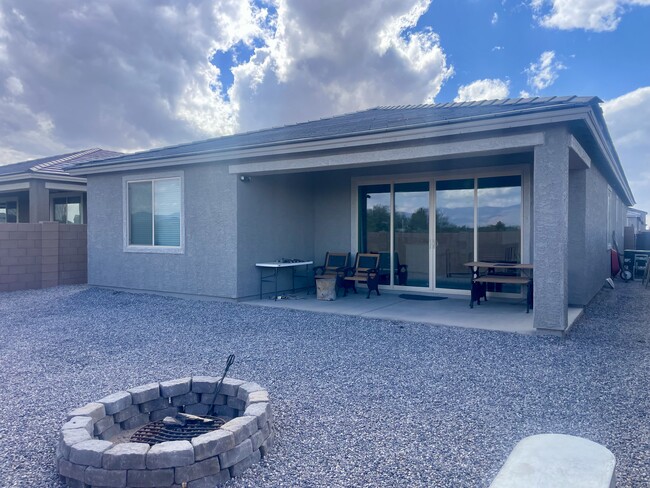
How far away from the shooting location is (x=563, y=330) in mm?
5902

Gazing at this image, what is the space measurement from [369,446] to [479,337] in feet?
11.5

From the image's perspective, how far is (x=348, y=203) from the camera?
34.0 feet

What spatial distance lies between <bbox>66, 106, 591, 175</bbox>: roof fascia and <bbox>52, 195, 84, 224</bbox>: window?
7.51m

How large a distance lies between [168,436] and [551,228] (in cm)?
513

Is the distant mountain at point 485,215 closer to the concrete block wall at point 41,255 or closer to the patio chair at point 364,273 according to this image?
the patio chair at point 364,273

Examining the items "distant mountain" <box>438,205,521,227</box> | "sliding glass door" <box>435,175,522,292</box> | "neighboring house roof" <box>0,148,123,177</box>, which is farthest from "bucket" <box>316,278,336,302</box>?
"neighboring house roof" <box>0,148,123,177</box>

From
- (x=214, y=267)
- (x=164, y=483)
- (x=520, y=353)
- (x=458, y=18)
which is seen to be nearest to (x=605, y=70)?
(x=458, y=18)

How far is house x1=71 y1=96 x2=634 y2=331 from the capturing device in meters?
7.20

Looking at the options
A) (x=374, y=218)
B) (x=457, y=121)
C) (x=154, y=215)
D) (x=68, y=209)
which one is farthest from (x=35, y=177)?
(x=457, y=121)

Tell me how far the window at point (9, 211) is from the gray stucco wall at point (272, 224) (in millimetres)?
14563

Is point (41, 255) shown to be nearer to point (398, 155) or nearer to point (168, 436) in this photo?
point (398, 155)

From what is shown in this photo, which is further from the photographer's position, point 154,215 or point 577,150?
point 154,215

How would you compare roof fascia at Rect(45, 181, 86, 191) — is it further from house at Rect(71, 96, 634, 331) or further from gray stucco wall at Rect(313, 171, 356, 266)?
gray stucco wall at Rect(313, 171, 356, 266)

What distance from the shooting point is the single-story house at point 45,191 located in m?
13.7
